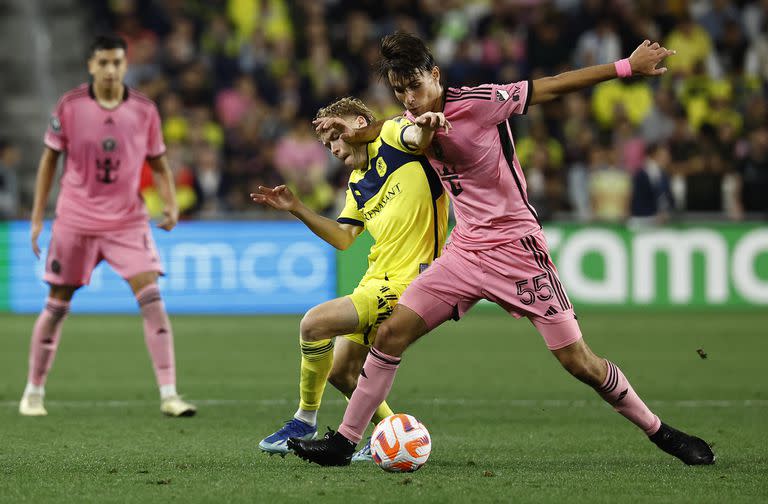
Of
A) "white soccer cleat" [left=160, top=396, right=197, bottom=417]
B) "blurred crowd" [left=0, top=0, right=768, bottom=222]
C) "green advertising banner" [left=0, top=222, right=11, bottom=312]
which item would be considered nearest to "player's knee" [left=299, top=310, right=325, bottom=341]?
"white soccer cleat" [left=160, top=396, right=197, bottom=417]

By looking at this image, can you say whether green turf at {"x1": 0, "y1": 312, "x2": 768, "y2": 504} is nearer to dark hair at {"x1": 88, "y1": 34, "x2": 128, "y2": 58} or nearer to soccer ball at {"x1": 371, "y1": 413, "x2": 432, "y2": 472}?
soccer ball at {"x1": 371, "y1": 413, "x2": 432, "y2": 472}

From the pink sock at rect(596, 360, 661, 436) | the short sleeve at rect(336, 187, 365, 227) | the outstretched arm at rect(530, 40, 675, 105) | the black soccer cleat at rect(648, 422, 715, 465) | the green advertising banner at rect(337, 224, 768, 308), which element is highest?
the outstretched arm at rect(530, 40, 675, 105)

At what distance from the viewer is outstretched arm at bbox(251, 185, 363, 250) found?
657cm

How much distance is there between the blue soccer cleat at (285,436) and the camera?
6.87m

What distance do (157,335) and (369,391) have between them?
285cm

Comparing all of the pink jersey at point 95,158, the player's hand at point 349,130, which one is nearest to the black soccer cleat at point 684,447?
the player's hand at point 349,130

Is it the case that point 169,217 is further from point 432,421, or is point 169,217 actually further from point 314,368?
point 314,368

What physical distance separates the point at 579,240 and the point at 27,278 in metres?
6.68

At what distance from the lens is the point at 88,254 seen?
29.1 ft

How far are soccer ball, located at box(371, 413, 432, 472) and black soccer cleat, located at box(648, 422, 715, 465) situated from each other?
112 centimetres

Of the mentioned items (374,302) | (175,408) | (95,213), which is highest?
(95,213)

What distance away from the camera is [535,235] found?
646 centimetres

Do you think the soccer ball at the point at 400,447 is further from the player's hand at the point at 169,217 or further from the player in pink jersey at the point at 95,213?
the player's hand at the point at 169,217

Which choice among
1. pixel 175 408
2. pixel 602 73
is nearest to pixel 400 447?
pixel 602 73
